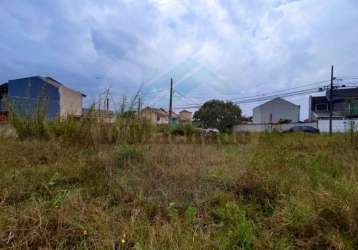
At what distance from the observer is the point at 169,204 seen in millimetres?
2324

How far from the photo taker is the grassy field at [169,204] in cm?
174

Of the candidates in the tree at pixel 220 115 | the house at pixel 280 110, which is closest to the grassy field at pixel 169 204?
the tree at pixel 220 115

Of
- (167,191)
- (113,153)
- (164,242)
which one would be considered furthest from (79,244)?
(113,153)

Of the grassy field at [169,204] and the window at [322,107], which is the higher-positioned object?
the window at [322,107]

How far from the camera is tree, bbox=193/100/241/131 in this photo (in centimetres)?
2994

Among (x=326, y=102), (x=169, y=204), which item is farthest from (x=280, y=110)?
(x=169, y=204)

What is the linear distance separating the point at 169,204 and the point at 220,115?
28634 millimetres

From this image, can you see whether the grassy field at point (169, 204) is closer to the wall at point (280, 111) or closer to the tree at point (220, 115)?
the tree at point (220, 115)

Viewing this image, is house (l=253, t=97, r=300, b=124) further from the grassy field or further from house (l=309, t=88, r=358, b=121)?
the grassy field

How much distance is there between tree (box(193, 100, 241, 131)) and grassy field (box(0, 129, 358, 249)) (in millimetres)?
26339

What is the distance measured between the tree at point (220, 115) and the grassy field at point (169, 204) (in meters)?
26.3

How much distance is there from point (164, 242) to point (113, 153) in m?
2.16

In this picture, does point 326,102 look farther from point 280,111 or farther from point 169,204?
point 169,204

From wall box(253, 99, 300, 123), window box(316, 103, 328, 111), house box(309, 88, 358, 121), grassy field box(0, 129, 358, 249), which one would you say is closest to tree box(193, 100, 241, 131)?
wall box(253, 99, 300, 123)
